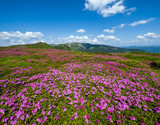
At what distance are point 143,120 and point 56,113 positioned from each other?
25.4 feet

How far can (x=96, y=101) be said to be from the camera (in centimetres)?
761

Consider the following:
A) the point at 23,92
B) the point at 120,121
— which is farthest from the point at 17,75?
the point at 120,121

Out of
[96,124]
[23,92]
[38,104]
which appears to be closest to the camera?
[96,124]

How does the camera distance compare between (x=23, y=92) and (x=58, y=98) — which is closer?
(x=58, y=98)

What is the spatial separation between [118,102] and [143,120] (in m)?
2.16

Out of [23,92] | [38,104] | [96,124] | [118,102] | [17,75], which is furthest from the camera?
[17,75]

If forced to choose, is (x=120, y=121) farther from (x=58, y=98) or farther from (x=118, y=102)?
(x=58, y=98)

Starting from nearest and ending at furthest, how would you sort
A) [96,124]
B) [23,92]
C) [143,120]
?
[96,124] < [143,120] < [23,92]

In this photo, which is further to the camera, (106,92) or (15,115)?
(106,92)

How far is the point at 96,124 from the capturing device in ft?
18.1

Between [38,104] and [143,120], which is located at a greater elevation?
[38,104]

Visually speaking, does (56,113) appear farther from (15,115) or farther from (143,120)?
(143,120)

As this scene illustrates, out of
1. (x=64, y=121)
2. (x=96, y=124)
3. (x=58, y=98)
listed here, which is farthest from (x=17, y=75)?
(x=96, y=124)

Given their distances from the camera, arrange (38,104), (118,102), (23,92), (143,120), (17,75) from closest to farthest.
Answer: (143,120)
(38,104)
(118,102)
(23,92)
(17,75)
